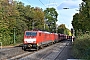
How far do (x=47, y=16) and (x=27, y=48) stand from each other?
9100 cm

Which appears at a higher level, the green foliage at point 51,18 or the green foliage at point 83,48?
the green foliage at point 51,18

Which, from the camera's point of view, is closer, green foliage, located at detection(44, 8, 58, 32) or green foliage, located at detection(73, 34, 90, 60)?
green foliage, located at detection(73, 34, 90, 60)

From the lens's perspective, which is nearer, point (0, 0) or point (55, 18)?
point (0, 0)

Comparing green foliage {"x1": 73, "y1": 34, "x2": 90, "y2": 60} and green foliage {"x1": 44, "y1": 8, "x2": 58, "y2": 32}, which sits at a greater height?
green foliage {"x1": 44, "y1": 8, "x2": 58, "y2": 32}

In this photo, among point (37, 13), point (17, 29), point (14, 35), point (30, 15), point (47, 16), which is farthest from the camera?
point (47, 16)

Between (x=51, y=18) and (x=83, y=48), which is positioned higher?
(x=51, y=18)

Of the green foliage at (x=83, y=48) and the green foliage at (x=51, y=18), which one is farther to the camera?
the green foliage at (x=51, y=18)

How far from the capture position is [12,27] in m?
61.4

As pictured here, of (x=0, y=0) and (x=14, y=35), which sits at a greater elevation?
(x=0, y=0)

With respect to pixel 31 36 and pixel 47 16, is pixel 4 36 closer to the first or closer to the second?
pixel 31 36

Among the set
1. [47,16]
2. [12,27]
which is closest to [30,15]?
[12,27]

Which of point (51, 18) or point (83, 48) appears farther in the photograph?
point (51, 18)

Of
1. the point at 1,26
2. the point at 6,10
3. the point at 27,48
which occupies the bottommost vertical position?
the point at 27,48

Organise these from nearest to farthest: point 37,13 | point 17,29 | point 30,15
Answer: point 17,29 < point 30,15 < point 37,13
